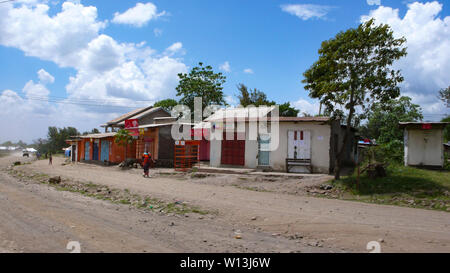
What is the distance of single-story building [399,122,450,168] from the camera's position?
50.1 feet

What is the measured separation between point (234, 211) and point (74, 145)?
37444 millimetres

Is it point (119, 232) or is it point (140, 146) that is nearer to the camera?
point (119, 232)

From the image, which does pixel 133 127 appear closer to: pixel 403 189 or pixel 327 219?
pixel 403 189

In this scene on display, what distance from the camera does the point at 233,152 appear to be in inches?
771

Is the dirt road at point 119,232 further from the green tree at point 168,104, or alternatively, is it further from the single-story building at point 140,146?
the green tree at point 168,104

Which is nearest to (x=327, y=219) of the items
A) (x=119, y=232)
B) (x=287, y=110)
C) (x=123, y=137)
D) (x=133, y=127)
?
(x=119, y=232)

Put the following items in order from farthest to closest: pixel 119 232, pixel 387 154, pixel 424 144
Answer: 1. pixel 387 154
2. pixel 424 144
3. pixel 119 232

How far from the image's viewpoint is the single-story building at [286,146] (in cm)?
1691

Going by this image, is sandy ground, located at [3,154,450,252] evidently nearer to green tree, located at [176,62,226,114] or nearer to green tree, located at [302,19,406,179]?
green tree, located at [302,19,406,179]

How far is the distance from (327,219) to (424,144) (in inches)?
415

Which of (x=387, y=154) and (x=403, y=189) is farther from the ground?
(x=387, y=154)

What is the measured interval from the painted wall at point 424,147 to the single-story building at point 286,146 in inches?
148
